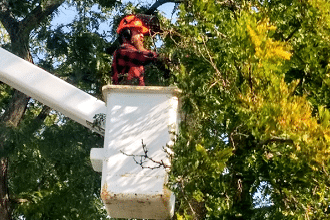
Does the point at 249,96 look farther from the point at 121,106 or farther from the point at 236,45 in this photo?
the point at 121,106

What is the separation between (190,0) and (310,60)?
1.27 metres

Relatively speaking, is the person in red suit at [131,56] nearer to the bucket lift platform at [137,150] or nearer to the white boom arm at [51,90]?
the bucket lift platform at [137,150]

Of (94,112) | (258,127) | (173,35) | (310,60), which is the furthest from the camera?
(94,112)

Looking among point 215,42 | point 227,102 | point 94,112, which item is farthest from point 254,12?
point 94,112

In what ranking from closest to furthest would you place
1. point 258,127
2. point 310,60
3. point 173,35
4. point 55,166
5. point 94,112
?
1. point 258,127
2. point 310,60
3. point 173,35
4. point 94,112
5. point 55,166

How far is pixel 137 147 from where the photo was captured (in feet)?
29.6

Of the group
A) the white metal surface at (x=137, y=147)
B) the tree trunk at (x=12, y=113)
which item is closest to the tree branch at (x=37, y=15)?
the tree trunk at (x=12, y=113)

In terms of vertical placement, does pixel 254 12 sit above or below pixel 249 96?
above

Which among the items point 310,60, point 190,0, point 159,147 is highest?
point 190,0

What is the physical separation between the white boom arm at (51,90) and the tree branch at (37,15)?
7.72m

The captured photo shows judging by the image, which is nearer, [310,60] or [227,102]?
[227,102]

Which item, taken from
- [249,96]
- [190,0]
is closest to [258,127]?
[249,96]

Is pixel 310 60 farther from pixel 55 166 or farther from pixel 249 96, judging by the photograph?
pixel 55 166

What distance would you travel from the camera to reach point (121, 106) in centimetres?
924
